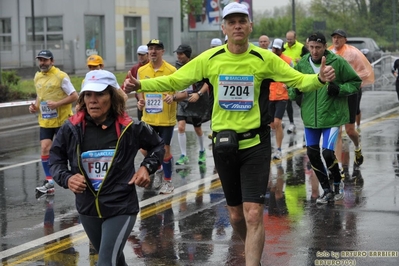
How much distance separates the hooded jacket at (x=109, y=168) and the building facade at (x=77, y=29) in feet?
113

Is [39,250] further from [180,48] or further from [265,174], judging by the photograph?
[180,48]

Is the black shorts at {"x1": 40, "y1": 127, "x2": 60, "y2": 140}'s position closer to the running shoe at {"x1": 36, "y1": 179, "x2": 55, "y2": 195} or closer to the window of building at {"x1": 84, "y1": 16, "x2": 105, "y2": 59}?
the running shoe at {"x1": 36, "y1": 179, "x2": 55, "y2": 195}

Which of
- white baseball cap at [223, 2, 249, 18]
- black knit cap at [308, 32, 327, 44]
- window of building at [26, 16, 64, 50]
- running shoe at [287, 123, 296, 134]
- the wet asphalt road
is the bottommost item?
the wet asphalt road

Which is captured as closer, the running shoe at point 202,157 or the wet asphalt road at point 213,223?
the wet asphalt road at point 213,223

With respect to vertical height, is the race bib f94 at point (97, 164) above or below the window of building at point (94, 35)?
below

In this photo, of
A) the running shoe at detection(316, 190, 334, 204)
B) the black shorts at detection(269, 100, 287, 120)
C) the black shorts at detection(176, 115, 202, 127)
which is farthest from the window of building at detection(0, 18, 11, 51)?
the running shoe at detection(316, 190, 334, 204)

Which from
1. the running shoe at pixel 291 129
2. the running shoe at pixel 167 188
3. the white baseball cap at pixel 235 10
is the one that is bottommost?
the running shoe at pixel 167 188

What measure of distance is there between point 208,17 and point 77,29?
76.9 ft

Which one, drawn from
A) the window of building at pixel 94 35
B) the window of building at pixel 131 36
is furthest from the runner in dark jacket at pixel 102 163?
the window of building at pixel 131 36

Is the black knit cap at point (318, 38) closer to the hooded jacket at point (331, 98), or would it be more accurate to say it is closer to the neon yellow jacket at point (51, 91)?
the hooded jacket at point (331, 98)

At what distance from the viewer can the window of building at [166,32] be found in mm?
52188

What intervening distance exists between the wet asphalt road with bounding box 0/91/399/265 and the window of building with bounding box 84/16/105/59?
31980 millimetres

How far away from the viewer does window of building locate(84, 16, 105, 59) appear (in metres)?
45.0

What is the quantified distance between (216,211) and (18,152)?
21.5 ft
